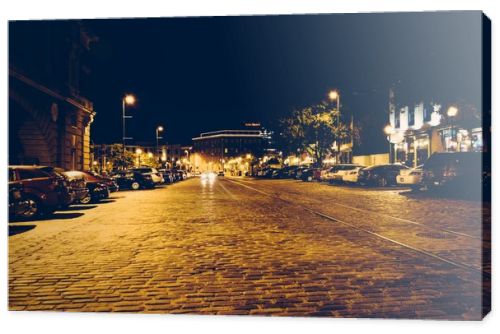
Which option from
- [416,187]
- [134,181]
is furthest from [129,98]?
[416,187]

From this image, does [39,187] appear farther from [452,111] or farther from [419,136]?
[419,136]

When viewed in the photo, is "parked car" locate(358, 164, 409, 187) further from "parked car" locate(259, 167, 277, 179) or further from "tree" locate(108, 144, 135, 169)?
"tree" locate(108, 144, 135, 169)

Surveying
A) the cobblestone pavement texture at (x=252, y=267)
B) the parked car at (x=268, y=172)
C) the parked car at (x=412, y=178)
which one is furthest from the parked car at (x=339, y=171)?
the parked car at (x=268, y=172)

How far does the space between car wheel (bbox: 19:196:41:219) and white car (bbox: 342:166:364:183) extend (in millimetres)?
22904

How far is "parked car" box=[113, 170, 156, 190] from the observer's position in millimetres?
34281

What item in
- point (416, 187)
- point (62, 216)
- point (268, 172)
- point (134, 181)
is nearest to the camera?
Answer: point (62, 216)

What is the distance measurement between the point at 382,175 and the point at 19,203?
22.6 metres

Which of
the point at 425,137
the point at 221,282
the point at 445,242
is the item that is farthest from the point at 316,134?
the point at 221,282

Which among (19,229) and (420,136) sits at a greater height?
(420,136)

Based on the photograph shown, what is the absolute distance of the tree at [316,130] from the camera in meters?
50.5

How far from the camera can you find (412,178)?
27031 millimetres

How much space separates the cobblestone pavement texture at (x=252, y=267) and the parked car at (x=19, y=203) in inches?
16.6

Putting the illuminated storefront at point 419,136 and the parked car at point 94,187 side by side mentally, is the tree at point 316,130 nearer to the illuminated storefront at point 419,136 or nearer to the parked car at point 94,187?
the illuminated storefront at point 419,136
